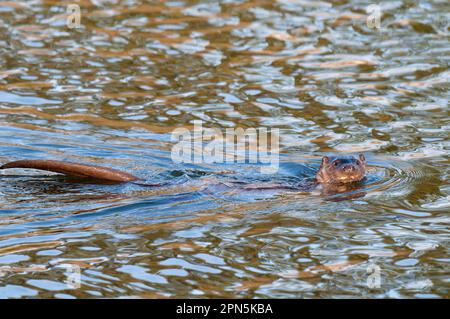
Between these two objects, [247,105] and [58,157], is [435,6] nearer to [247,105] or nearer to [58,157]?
[247,105]

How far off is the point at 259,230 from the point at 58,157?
116 inches

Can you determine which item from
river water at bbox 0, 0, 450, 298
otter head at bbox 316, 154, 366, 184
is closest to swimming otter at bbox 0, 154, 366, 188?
otter head at bbox 316, 154, 366, 184

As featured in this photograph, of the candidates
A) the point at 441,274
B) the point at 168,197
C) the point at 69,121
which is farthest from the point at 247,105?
the point at 441,274

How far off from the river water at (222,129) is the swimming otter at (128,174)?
0.45 ft

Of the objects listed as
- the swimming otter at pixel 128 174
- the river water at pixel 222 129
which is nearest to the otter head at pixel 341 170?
the swimming otter at pixel 128 174

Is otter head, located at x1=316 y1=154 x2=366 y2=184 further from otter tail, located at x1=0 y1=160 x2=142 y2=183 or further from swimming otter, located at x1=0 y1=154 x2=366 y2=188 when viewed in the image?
otter tail, located at x1=0 y1=160 x2=142 y2=183

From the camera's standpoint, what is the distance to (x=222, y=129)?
1042cm

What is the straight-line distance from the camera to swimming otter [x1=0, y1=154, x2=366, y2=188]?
838 cm

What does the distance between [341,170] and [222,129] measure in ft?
7.01

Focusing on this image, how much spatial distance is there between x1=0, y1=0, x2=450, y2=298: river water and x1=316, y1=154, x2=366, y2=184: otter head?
18 centimetres

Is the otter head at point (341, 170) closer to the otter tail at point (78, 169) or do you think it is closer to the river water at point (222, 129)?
the river water at point (222, 129)

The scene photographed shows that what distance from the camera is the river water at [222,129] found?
6438 millimetres

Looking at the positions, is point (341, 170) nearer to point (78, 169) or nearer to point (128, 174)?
point (128, 174)

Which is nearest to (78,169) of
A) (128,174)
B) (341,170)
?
(128,174)
